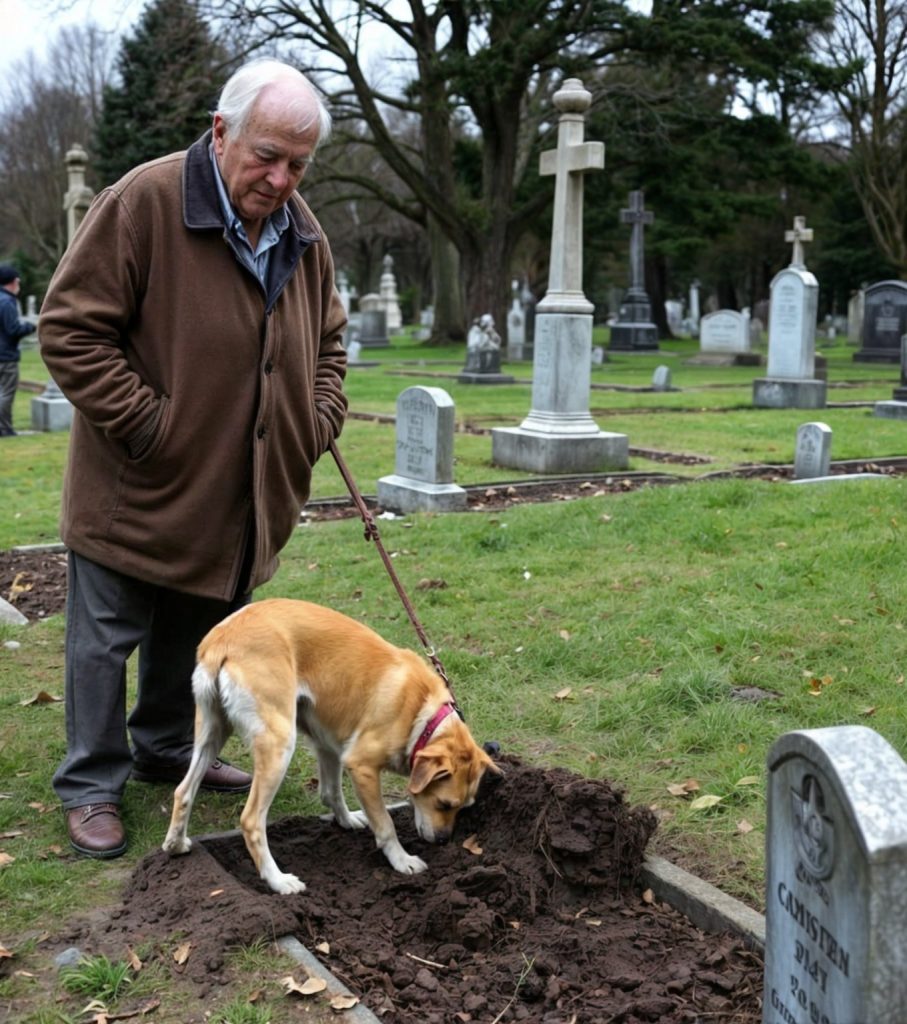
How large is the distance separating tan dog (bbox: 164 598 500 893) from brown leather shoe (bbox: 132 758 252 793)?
571 mm

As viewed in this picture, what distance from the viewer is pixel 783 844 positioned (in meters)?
2.37

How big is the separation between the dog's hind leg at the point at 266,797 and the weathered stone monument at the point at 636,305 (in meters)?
34.6

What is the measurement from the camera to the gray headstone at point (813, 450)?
34.9 feet

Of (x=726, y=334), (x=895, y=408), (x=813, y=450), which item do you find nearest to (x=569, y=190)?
(x=813, y=450)

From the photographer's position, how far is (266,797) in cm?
351

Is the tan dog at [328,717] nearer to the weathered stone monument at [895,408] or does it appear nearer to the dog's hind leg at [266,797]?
the dog's hind leg at [266,797]

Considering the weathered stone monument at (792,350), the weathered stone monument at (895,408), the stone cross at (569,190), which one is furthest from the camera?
the weathered stone monument at (792,350)

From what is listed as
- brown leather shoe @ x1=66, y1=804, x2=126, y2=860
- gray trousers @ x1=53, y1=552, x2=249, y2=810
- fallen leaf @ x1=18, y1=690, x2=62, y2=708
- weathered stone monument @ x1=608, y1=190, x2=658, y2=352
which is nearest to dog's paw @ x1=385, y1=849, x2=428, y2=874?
brown leather shoe @ x1=66, y1=804, x2=126, y2=860

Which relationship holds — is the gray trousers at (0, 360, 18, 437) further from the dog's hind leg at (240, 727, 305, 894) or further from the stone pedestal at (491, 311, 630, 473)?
the dog's hind leg at (240, 727, 305, 894)

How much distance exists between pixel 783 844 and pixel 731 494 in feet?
21.8

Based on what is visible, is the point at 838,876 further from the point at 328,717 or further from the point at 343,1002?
the point at 328,717

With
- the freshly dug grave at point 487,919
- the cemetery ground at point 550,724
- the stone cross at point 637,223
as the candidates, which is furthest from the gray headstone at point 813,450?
the stone cross at point 637,223

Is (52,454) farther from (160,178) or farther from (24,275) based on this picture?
(24,275)

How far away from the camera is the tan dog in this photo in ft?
11.6
